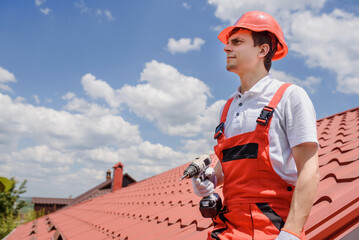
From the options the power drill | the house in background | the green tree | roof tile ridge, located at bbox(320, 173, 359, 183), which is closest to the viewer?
the power drill

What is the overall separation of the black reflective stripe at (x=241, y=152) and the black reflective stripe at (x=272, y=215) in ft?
0.66

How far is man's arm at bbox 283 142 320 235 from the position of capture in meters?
1.16

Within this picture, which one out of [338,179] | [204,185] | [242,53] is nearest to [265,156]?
[204,185]

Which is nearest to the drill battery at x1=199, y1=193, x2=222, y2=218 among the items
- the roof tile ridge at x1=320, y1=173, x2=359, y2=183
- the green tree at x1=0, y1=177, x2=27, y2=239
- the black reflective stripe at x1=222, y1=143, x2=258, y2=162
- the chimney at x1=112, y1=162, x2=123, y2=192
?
the black reflective stripe at x1=222, y1=143, x2=258, y2=162

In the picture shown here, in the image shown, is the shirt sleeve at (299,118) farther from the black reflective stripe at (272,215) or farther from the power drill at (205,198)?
the power drill at (205,198)

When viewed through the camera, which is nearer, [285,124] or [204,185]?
[285,124]

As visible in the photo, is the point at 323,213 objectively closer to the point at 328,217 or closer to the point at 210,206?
the point at 328,217

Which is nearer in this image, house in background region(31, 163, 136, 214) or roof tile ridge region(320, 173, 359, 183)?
roof tile ridge region(320, 173, 359, 183)

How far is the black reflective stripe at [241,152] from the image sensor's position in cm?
133

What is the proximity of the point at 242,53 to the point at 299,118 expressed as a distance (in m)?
0.45

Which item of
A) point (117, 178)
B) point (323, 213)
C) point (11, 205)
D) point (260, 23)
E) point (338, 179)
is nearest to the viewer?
point (260, 23)

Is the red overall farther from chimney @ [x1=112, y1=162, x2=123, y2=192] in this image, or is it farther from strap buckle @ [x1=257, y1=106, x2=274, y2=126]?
chimney @ [x1=112, y1=162, x2=123, y2=192]

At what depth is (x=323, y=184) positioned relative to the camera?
2.25 metres

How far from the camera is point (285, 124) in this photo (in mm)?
1335
